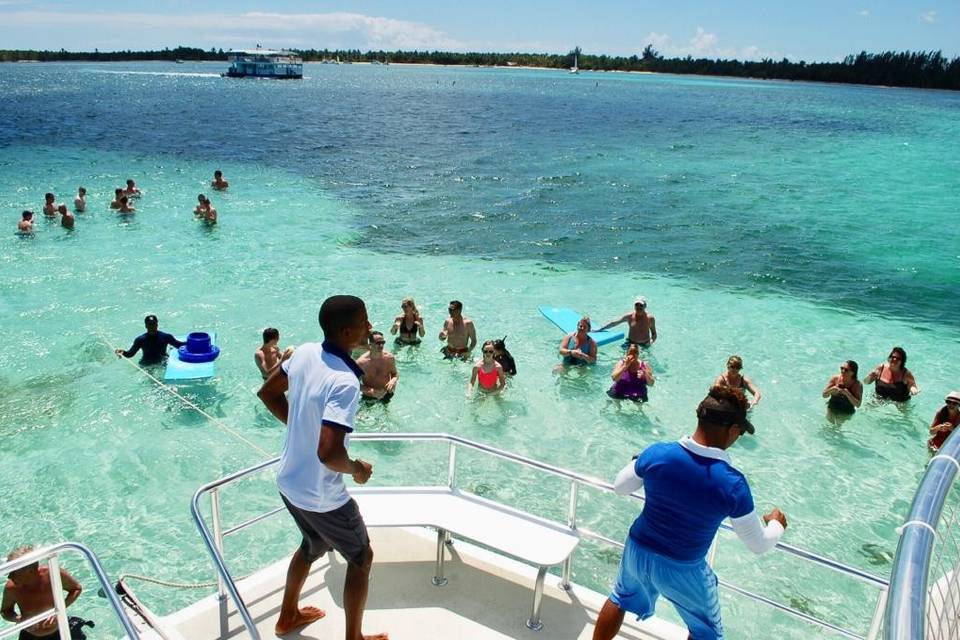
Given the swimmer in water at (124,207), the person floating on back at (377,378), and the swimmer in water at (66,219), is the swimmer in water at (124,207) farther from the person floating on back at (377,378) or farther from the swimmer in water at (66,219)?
the person floating on back at (377,378)

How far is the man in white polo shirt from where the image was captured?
3.15 metres

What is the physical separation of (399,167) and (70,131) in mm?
25118

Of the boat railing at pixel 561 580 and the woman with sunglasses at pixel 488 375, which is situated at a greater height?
the boat railing at pixel 561 580

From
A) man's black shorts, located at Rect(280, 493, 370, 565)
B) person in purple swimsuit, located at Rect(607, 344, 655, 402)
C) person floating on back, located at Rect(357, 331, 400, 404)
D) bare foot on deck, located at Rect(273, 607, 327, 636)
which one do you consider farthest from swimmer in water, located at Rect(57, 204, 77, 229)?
man's black shorts, located at Rect(280, 493, 370, 565)

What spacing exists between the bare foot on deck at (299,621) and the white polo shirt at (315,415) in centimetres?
109

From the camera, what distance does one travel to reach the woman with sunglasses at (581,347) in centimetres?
1139

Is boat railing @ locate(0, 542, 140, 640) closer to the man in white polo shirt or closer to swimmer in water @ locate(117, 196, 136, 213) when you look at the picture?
the man in white polo shirt

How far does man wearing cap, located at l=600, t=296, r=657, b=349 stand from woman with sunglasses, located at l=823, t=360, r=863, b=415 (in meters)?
3.20

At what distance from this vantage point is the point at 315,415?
10.6 feet

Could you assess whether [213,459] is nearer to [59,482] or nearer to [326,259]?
[59,482]

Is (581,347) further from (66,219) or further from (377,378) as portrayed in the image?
(66,219)

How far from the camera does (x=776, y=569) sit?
23.4 ft

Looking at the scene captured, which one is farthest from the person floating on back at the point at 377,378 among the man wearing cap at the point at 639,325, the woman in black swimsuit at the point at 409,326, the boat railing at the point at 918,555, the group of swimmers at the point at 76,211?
the group of swimmers at the point at 76,211

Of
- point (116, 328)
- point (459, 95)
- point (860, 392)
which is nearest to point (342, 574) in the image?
point (860, 392)
